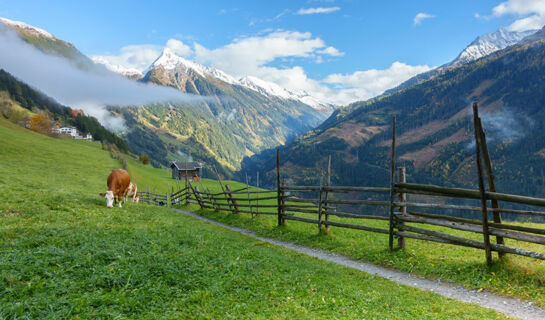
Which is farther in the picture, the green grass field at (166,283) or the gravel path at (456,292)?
the gravel path at (456,292)

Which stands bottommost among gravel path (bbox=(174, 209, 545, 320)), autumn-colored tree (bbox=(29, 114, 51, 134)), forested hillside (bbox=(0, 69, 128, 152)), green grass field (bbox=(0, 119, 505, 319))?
gravel path (bbox=(174, 209, 545, 320))

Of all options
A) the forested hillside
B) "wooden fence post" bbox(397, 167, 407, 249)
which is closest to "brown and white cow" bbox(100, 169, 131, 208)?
"wooden fence post" bbox(397, 167, 407, 249)

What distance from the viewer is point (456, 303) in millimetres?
7375

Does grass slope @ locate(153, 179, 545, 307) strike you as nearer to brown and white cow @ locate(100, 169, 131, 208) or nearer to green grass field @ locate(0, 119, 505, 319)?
green grass field @ locate(0, 119, 505, 319)

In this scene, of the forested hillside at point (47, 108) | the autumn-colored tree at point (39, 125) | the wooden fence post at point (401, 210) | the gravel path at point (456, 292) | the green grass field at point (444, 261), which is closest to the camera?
the gravel path at point (456, 292)

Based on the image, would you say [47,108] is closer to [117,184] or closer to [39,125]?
[39,125]

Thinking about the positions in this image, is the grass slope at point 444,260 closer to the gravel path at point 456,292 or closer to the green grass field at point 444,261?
the green grass field at point 444,261

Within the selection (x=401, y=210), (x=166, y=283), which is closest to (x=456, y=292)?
(x=401, y=210)

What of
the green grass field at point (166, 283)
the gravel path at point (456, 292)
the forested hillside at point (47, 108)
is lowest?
the gravel path at point (456, 292)

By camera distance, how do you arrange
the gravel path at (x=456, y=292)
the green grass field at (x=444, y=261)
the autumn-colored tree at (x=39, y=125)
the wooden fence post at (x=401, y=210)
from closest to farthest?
the gravel path at (x=456, y=292) < the green grass field at (x=444, y=261) < the wooden fence post at (x=401, y=210) < the autumn-colored tree at (x=39, y=125)

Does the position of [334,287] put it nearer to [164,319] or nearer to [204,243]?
[164,319]

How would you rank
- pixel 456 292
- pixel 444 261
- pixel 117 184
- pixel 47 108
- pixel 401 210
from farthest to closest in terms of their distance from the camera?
1. pixel 47 108
2. pixel 117 184
3. pixel 401 210
4. pixel 444 261
5. pixel 456 292

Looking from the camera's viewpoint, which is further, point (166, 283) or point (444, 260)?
point (444, 260)

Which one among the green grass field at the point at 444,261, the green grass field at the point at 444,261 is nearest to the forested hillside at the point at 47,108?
the green grass field at the point at 444,261
